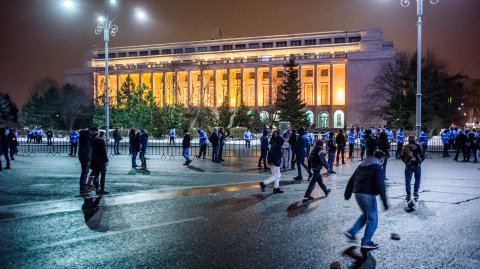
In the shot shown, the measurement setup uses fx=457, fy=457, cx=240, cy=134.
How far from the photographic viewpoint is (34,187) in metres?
14.0

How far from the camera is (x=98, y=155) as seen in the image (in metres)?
12.6

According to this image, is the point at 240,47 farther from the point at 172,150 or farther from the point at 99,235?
the point at 99,235

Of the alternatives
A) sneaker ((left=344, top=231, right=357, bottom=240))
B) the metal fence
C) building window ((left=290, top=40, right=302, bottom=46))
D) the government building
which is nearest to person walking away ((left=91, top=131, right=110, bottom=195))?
sneaker ((left=344, top=231, right=357, bottom=240))

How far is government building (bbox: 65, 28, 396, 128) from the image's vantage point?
8950cm

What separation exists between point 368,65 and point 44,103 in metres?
58.7

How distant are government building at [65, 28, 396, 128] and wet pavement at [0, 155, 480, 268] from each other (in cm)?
7392

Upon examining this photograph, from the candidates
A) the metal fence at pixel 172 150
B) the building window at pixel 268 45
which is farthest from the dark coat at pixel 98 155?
the building window at pixel 268 45

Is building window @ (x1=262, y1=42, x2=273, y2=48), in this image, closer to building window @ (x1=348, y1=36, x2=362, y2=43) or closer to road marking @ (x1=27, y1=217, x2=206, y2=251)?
building window @ (x1=348, y1=36, x2=362, y2=43)

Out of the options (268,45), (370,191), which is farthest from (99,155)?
(268,45)

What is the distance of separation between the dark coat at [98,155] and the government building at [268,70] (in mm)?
74483

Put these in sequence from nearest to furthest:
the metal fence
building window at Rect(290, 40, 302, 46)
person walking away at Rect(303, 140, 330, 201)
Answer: person walking away at Rect(303, 140, 330, 201) → the metal fence → building window at Rect(290, 40, 302, 46)

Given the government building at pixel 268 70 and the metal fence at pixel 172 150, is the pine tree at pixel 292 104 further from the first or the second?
the metal fence at pixel 172 150

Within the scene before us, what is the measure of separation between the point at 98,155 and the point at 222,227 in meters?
5.61

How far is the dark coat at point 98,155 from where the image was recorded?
1260 cm
